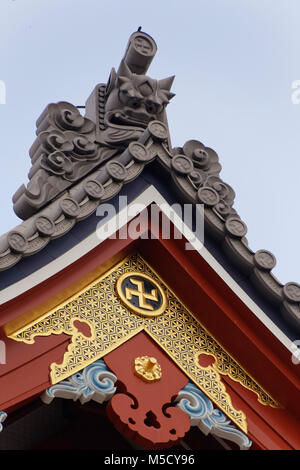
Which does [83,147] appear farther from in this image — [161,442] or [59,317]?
[161,442]

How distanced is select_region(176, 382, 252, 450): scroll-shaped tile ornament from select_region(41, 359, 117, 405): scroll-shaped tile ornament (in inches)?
17.6

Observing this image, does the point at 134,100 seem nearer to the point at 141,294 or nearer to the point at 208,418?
the point at 141,294

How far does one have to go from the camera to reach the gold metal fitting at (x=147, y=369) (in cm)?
600

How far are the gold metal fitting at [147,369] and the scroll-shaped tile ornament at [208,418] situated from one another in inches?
7.0

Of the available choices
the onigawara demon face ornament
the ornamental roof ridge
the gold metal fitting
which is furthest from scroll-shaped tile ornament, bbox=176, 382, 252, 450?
the onigawara demon face ornament

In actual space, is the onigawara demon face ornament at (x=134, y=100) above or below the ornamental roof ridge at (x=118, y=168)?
above

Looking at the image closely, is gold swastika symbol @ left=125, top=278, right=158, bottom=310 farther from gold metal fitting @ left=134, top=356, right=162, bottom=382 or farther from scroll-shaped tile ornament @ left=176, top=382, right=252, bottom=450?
scroll-shaped tile ornament @ left=176, top=382, right=252, bottom=450

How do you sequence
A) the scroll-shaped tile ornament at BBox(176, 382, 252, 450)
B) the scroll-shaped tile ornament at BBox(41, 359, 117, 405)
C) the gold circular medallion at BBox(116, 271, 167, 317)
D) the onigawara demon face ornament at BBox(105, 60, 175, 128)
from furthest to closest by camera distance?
the onigawara demon face ornament at BBox(105, 60, 175, 128), the gold circular medallion at BBox(116, 271, 167, 317), the scroll-shaped tile ornament at BBox(176, 382, 252, 450), the scroll-shaped tile ornament at BBox(41, 359, 117, 405)

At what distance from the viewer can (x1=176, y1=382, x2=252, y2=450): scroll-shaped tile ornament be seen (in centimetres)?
599

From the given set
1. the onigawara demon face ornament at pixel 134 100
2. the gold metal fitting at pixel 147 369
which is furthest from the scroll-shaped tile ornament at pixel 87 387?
the onigawara demon face ornament at pixel 134 100

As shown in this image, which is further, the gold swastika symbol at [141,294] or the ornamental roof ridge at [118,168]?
the gold swastika symbol at [141,294]

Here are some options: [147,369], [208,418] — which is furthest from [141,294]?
[208,418]

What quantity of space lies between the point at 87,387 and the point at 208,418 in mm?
752

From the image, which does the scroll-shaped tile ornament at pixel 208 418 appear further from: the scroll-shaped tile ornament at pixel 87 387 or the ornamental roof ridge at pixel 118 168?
the ornamental roof ridge at pixel 118 168
